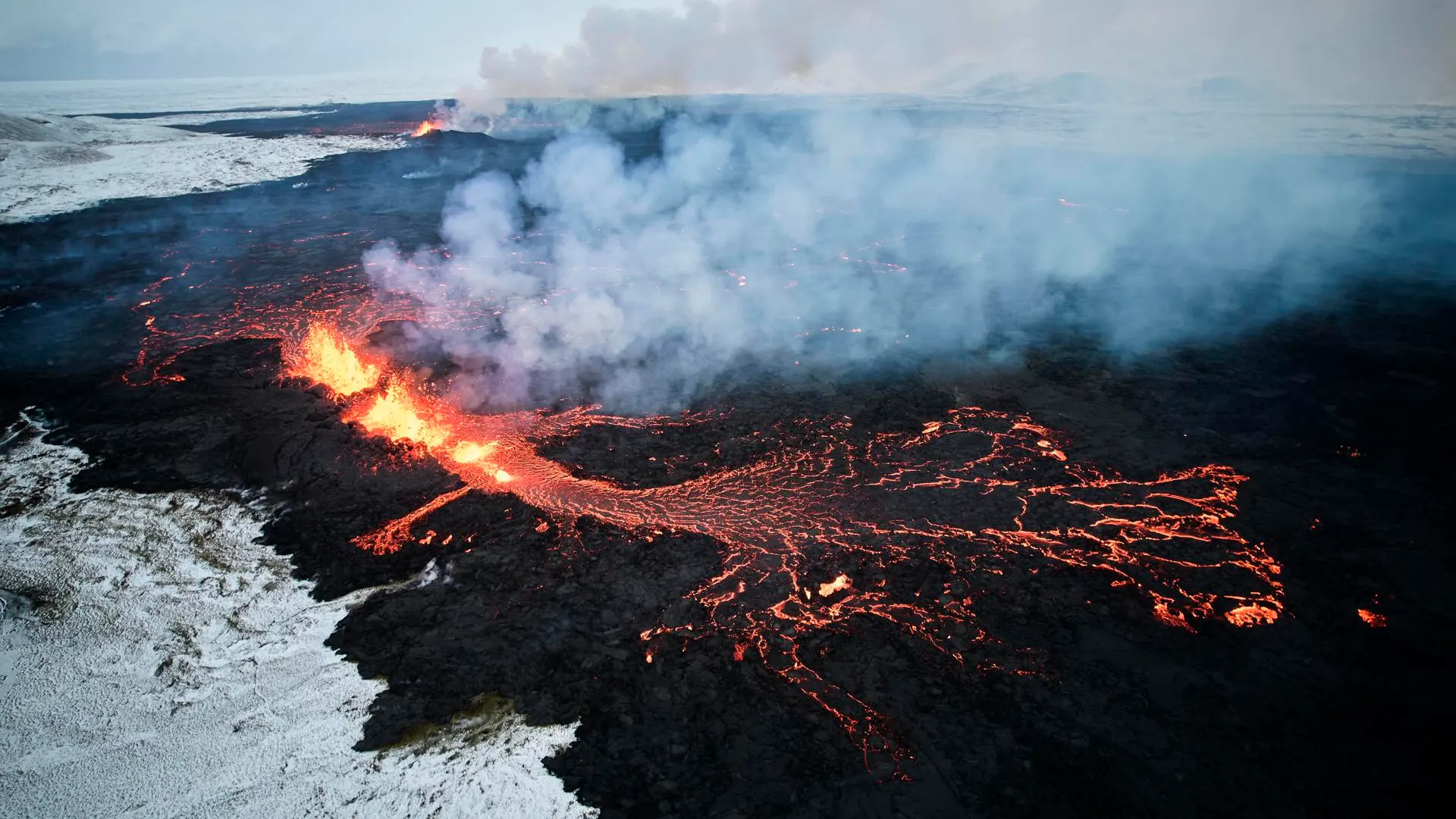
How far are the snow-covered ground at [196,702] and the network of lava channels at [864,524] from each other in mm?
1689

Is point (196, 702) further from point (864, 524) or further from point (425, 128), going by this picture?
point (425, 128)

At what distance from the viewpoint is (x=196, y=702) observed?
6.61 meters

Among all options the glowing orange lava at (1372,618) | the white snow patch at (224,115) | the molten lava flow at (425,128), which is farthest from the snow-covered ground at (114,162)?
the glowing orange lava at (1372,618)

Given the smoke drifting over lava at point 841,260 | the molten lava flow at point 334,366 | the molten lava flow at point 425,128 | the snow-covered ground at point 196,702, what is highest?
the molten lava flow at point 425,128

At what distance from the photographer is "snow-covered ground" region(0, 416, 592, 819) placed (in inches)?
225

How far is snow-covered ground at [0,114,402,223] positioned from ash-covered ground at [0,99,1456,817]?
973 inches

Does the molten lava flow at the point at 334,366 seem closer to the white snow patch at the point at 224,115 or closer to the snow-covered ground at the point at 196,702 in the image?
the snow-covered ground at the point at 196,702

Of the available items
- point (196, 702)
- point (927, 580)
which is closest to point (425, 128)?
point (196, 702)

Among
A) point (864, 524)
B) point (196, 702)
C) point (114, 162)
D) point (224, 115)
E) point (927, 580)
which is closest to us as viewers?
point (196, 702)

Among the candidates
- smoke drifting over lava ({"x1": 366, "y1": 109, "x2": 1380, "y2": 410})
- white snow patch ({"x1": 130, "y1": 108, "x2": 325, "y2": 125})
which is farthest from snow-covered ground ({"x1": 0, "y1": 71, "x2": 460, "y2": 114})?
smoke drifting over lava ({"x1": 366, "y1": 109, "x2": 1380, "y2": 410})

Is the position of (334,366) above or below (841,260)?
below

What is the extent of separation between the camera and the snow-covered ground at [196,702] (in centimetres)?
573

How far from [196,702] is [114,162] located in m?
51.6

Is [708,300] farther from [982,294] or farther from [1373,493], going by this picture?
[1373,493]
